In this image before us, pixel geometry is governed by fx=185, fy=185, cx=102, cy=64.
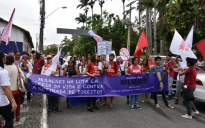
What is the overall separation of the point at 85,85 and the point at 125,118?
163 centimetres

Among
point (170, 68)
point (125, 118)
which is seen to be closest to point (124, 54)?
point (170, 68)

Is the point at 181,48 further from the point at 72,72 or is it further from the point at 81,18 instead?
the point at 81,18

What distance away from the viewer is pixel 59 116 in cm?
559

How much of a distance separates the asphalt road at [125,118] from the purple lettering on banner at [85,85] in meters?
0.59

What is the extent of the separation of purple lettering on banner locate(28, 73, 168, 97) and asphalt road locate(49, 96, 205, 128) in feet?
1.95

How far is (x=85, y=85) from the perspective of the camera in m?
6.00

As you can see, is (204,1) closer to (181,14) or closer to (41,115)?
(181,14)

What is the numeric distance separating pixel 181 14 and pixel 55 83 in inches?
391

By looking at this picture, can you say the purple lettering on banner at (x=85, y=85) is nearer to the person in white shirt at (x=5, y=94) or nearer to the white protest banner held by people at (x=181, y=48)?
the white protest banner held by people at (x=181, y=48)

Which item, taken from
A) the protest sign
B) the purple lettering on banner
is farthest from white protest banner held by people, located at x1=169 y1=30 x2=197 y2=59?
the protest sign

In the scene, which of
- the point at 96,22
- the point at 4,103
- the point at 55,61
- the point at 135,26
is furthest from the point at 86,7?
the point at 4,103

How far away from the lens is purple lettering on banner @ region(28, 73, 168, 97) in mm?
5930

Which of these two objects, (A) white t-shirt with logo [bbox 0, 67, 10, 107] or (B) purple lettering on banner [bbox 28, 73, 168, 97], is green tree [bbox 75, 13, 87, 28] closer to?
(B) purple lettering on banner [bbox 28, 73, 168, 97]

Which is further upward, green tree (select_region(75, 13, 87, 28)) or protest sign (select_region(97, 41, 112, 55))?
green tree (select_region(75, 13, 87, 28))
